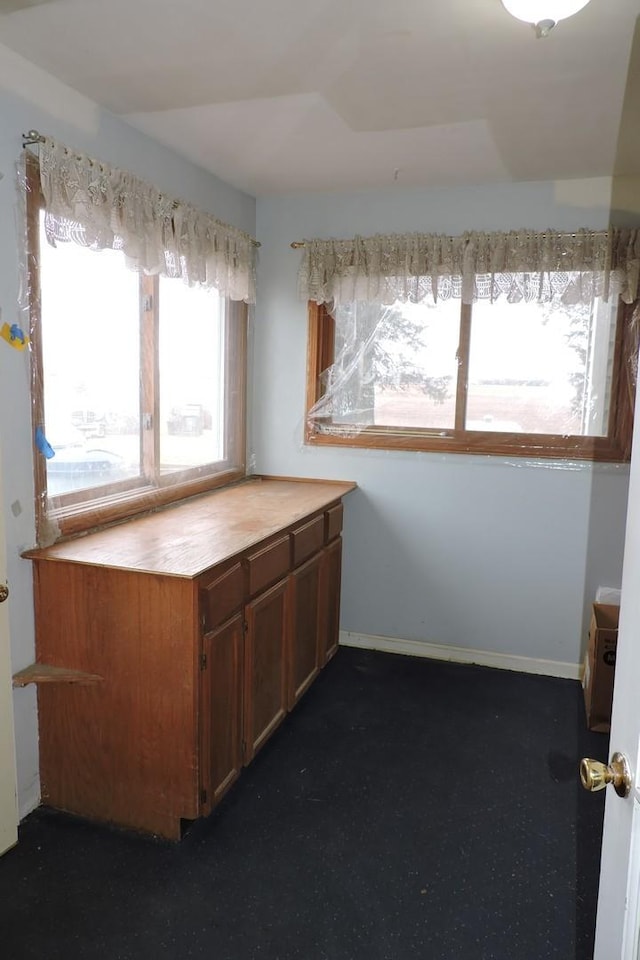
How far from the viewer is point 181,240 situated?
263cm

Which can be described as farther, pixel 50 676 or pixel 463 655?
pixel 463 655

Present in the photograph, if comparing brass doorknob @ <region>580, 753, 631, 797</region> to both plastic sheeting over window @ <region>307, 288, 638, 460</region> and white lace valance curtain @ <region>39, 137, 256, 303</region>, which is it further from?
plastic sheeting over window @ <region>307, 288, 638, 460</region>

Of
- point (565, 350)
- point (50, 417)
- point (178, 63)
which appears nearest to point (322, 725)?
point (50, 417)

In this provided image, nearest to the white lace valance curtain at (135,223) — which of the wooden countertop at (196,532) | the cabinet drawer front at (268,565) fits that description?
the wooden countertop at (196,532)

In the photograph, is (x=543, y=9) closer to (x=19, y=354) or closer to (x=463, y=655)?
(x=19, y=354)

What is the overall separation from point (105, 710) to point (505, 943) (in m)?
1.28

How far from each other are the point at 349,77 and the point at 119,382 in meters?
1.32

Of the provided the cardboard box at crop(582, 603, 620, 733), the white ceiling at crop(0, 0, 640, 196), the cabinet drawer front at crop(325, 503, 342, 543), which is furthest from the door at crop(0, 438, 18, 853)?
the cardboard box at crop(582, 603, 620, 733)

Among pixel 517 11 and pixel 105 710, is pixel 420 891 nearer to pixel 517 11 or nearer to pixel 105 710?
pixel 105 710

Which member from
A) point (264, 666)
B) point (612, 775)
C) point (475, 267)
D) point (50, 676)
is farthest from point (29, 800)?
point (475, 267)

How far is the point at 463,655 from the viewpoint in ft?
11.1

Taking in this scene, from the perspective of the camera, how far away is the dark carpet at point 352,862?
1.71 meters

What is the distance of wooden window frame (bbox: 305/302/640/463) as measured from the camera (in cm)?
296

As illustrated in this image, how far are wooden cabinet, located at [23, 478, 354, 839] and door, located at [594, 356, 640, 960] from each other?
1209 mm
